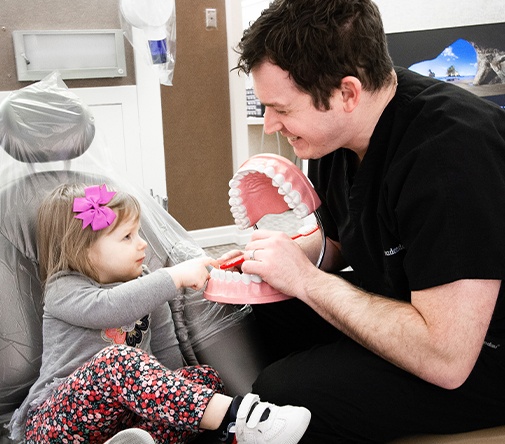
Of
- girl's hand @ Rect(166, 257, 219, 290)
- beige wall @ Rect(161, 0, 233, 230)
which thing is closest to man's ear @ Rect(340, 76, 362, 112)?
girl's hand @ Rect(166, 257, 219, 290)

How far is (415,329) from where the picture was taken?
1018 mm

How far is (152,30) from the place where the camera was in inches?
107

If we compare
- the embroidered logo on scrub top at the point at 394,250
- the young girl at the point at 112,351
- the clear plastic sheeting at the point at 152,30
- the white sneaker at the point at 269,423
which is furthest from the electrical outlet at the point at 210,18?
the white sneaker at the point at 269,423

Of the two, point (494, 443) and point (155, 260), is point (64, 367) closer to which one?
point (155, 260)

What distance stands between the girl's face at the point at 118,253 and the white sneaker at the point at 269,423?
0.39 metres

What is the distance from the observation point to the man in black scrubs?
99cm

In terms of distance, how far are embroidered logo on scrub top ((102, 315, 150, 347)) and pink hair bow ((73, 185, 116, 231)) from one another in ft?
Answer: 0.69

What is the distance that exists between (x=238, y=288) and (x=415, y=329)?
0.36 m

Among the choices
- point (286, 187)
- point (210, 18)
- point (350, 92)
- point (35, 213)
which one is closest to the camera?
point (350, 92)

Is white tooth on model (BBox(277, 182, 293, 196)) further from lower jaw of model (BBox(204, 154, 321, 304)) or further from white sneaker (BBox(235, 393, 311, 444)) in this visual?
white sneaker (BBox(235, 393, 311, 444))

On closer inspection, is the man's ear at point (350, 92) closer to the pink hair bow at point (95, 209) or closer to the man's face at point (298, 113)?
the man's face at point (298, 113)

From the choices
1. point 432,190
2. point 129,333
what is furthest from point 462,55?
point 129,333

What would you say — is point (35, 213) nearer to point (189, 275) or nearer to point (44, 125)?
point (44, 125)

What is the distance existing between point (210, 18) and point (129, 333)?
2350 millimetres
